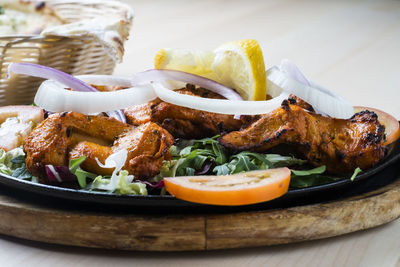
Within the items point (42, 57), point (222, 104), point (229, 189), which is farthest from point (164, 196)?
point (42, 57)

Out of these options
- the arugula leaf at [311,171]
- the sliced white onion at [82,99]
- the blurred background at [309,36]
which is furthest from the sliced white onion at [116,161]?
the blurred background at [309,36]

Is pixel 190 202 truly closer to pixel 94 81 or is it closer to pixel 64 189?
pixel 64 189

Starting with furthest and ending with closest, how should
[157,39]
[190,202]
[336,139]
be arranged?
1. [157,39]
2. [336,139]
3. [190,202]

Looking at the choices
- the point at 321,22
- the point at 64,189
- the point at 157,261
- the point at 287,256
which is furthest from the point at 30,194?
the point at 321,22

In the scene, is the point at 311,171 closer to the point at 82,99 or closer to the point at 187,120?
the point at 187,120

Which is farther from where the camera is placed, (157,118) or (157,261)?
(157,118)

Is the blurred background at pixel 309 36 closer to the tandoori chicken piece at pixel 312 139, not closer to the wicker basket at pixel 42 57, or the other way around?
the wicker basket at pixel 42 57

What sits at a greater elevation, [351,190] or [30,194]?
[351,190]
